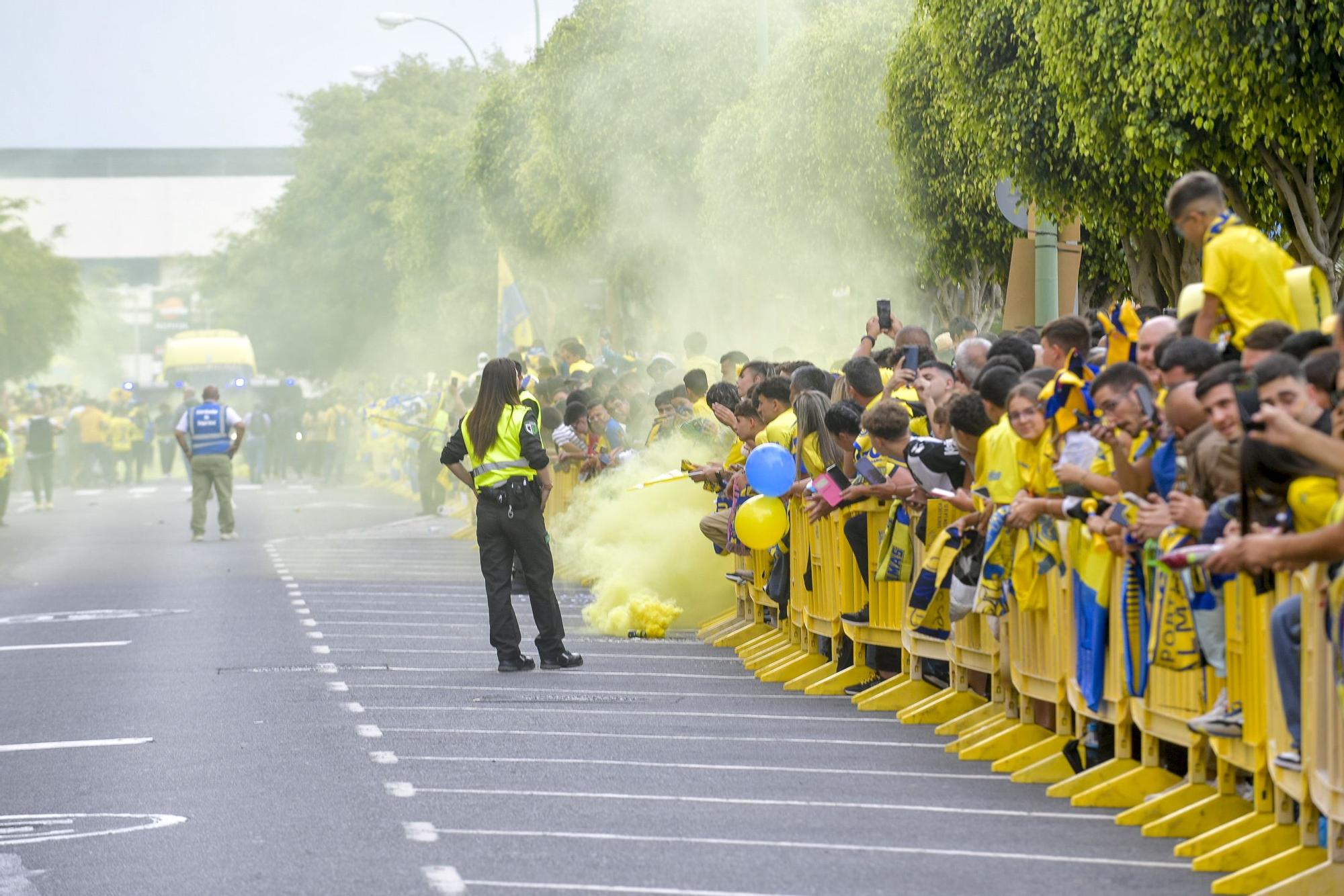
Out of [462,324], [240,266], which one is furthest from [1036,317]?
[240,266]

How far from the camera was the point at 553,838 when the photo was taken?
8.27 m

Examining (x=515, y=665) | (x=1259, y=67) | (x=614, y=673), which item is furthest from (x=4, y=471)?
(x=1259, y=67)

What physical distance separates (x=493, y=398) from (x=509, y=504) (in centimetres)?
67

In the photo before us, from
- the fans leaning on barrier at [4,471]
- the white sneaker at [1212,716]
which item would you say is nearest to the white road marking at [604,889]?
the white sneaker at [1212,716]

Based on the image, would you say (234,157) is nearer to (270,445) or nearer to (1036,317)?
(270,445)

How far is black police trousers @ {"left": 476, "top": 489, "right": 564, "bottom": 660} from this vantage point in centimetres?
1415

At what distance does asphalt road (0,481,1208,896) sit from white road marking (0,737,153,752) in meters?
0.03

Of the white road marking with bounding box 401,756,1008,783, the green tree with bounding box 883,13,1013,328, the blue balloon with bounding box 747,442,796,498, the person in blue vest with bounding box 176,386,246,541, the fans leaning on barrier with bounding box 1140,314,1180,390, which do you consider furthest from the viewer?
the person in blue vest with bounding box 176,386,246,541

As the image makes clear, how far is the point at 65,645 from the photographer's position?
16.4 metres

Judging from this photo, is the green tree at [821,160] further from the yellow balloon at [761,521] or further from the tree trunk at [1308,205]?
the yellow balloon at [761,521]

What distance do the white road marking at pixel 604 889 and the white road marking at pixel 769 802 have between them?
169 centimetres

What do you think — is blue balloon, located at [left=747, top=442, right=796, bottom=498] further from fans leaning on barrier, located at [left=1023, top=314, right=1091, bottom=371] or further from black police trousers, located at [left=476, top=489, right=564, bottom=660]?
fans leaning on barrier, located at [left=1023, top=314, right=1091, bottom=371]

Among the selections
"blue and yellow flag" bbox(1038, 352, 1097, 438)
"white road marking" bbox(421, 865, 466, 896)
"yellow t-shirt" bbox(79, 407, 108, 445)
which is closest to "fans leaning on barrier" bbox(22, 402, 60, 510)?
"yellow t-shirt" bbox(79, 407, 108, 445)

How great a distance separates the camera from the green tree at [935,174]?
2500 centimetres
